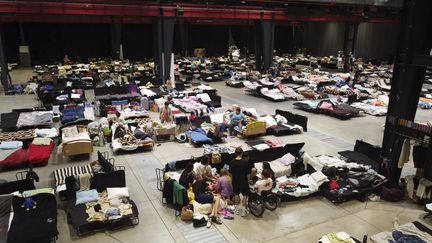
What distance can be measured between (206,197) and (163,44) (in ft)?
63.7

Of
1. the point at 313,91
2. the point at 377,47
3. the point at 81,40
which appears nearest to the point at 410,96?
the point at 313,91

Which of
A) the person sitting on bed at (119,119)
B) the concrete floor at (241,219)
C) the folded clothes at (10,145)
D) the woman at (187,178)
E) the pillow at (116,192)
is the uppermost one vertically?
the woman at (187,178)

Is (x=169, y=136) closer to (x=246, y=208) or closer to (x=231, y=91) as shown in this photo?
(x=246, y=208)

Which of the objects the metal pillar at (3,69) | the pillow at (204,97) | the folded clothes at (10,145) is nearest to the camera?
the folded clothes at (10,145)

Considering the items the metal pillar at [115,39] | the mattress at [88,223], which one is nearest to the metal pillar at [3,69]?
the metal pillar at [115,39]

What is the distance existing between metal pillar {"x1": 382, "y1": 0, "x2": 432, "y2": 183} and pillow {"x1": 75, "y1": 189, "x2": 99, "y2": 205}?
8.55 meters

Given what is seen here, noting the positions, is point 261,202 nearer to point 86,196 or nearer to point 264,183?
point 264,183

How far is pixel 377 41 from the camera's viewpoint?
4391 cm

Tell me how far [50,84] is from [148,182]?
17491 millimetres

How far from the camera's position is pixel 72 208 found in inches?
352

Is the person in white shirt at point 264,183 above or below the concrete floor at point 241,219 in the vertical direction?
above

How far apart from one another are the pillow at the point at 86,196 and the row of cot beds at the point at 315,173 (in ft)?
6.01

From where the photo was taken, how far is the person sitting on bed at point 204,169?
398 inches

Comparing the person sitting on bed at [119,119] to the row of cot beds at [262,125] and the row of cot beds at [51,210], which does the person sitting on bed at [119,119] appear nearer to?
the row of cot beds at [262,125]
